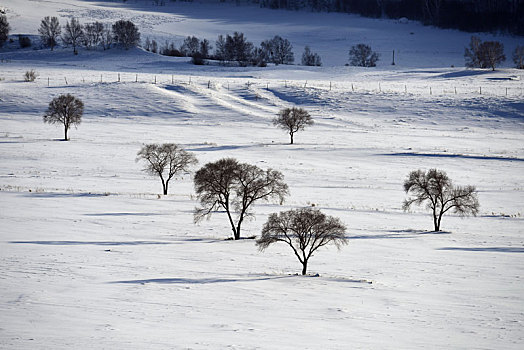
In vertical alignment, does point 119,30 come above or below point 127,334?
above

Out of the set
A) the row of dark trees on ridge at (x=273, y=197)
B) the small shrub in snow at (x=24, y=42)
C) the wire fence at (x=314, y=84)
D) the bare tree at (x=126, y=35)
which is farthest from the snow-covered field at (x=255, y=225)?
the small shrub in snow at (x=24, y=42)

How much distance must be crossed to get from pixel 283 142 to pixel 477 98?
3960cm

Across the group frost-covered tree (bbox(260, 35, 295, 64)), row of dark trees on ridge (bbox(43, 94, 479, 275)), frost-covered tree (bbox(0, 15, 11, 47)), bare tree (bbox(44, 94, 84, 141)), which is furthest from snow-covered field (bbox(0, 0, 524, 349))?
frost-covered tree (bbox(260, 35, 295, 64))

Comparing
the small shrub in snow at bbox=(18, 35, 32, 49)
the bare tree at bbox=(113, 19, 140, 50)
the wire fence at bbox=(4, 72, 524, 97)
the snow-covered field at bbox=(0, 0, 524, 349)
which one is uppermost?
the bare tree at bbox=(113, 19, 140, 50)

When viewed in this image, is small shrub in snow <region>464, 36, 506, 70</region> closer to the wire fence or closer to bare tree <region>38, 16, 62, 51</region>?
the wire fence

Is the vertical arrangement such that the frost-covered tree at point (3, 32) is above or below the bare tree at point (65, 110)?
above

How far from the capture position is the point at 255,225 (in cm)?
3569

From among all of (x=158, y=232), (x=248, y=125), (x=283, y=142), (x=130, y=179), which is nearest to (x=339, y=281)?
(x=158, y=232)

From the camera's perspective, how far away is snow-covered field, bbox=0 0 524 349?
1777 cm

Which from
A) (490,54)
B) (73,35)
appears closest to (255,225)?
(490,54)

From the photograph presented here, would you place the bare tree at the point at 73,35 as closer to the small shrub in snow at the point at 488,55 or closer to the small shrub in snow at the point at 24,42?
the small shrub in snow at the point at 24,42

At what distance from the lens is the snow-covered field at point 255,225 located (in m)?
17.8

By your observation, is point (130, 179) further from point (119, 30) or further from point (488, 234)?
point (119, 30)

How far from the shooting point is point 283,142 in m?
67.7
